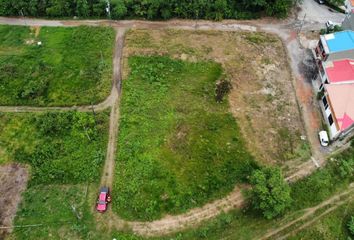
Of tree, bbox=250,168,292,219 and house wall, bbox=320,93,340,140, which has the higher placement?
house wall, bbox=320,93,340,140

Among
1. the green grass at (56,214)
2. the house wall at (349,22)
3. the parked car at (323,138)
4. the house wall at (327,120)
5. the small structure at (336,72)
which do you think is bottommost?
the green grass at (56,214)

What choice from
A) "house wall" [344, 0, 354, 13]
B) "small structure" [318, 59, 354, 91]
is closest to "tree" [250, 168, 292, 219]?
"small structure" [318, 59, 354, 91]

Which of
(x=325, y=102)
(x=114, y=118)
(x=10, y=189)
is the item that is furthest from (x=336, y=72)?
(x=10, y=189)

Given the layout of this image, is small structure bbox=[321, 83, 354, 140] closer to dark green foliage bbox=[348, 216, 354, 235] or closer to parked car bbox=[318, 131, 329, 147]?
parked car bbox=[318, 131, 329, 147]

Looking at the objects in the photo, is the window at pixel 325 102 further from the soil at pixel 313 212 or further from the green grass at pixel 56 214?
the green grass at pixel 56 214

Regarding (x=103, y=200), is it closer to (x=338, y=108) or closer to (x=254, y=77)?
(x=254, y=77)

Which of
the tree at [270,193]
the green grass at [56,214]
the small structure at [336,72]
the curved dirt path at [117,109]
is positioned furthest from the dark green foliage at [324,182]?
the green grass at [56,214]

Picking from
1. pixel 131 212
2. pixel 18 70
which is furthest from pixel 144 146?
pixel 18 70
